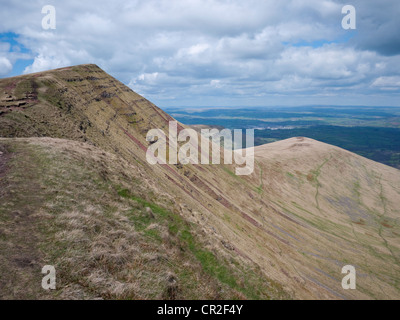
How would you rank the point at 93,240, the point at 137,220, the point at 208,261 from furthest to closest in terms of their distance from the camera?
the point at 208,261, the point at 137,220, the point at 93,240

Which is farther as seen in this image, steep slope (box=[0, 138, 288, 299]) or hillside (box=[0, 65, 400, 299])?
hillside (box=[0, 65, 400, 299])

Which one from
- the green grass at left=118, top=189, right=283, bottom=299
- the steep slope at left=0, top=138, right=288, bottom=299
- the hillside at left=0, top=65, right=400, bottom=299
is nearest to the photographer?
the steep slope at left=0, top=138, right=288, bottom=299

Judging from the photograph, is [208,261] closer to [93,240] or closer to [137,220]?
[137,220]

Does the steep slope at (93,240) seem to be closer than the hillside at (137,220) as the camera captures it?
Yes

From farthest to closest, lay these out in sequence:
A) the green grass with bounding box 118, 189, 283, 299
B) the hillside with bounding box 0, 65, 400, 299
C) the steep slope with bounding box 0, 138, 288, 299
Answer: the green grass with bounding box 118, 189, 283, 299 < the hillside with bounding box 0, 65, 400, 299 < the steep slope with bounding box 0, 138, 288, 299

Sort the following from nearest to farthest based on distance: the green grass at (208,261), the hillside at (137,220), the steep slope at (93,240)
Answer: the steep slope at (93,240)
the hillside at (137,220)
the green grass at (208,261)

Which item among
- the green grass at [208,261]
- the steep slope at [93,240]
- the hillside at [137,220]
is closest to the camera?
the steep slope at [93,240]

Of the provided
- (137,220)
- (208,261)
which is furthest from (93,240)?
(208,261)
